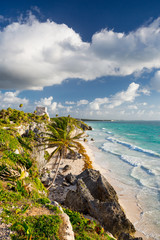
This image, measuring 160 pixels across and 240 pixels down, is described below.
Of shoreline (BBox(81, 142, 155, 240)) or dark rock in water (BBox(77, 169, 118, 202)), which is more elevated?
dark rock in water (BBox(77, 169, 118, 202))

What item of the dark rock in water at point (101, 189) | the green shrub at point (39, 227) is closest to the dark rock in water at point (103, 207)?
the dark rock in water at point (101, 189)

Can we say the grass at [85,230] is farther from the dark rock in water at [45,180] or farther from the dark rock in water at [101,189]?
the dark rock in water at [45,180]

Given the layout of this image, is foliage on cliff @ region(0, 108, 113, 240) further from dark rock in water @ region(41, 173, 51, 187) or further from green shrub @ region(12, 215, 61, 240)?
dark rock in water @ region(41, 173, 51, 187)

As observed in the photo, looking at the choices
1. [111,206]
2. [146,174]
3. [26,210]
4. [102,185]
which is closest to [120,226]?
[111,206]

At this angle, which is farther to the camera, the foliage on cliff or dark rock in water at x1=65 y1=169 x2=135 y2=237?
dark rock in water at x1=65 y1=169 x2=135 y2=237

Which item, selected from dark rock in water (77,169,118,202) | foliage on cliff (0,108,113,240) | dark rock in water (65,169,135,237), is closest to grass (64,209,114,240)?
foliage on cliff (0,108,113,240)

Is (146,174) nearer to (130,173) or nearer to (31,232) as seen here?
(130,173)

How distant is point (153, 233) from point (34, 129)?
14.3 m

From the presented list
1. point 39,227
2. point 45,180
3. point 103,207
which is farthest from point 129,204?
point 39,227

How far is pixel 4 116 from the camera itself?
628 inches

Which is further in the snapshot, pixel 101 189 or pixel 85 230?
pixel 101 189

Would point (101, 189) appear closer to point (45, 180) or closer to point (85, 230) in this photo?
point (85, 230)

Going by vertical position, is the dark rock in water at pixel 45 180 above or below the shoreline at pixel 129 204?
above

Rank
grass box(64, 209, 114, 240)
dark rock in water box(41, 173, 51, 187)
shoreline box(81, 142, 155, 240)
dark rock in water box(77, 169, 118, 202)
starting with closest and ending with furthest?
1. grass box(64, 209, 114, 240)
2. shoreline box(81, 142, 155, 240)
3. dark rock in water box(77, 169, 118, 202)
4. dark rock in water box(41, 173, 51, 187)
